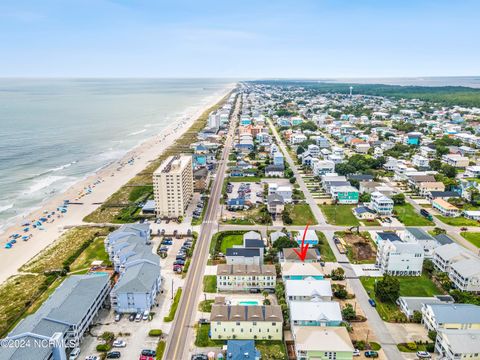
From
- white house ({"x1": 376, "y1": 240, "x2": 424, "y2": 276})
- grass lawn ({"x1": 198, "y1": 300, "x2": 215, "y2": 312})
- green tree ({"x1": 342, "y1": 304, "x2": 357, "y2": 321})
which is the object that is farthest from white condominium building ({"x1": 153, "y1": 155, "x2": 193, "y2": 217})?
green tree ({"x1": 342, "y1": 304, "x2": 357, "y2": 321})

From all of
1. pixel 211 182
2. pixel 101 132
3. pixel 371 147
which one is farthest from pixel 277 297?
pixel 101 132

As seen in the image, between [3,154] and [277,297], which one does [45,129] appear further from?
[277,297]

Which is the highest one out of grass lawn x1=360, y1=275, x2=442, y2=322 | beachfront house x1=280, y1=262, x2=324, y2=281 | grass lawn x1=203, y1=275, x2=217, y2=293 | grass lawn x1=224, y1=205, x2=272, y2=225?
beachfront house x1=280, y1=262, x2=324, y2=281

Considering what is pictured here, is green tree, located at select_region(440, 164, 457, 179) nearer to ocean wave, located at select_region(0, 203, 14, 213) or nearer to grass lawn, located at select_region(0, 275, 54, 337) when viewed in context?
grass lawn, located at select_region(0, 275, 54, 337)

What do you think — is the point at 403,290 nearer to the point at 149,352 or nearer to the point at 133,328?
the point at 149,352

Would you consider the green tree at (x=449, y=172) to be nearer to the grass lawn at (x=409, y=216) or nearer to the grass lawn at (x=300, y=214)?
the grass lawn at (x=409, y=216)

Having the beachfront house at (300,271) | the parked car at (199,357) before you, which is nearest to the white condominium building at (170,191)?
the beachfront house at (300,271)

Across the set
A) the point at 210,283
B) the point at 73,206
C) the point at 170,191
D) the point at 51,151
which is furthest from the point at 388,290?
the point at 51,151
